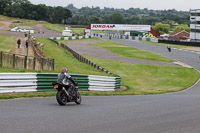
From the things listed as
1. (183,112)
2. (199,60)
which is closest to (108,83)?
(183,112)

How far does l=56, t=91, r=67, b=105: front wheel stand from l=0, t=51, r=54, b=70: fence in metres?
9.65

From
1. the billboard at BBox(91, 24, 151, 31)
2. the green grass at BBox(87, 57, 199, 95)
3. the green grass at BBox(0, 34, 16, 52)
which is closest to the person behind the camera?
the green grass at BBox(87, 57, 199, 95)

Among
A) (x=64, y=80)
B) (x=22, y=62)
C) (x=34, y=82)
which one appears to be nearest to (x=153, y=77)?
(x=22, y=62)

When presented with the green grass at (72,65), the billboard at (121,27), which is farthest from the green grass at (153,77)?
the billboard at (121,27)

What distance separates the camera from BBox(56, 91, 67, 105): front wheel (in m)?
13.3

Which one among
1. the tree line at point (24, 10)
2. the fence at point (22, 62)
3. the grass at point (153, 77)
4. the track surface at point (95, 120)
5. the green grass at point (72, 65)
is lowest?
the grass at point (153, 77)

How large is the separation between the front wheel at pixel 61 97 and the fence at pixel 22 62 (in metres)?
9.65

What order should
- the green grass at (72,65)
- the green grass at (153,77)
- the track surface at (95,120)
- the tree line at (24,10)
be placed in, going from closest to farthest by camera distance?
the track surface at (95,120)
the green grass at (72,65)
the green grass at (153,77)
the tree line at (24,10)

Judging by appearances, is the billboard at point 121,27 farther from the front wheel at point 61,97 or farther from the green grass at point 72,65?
the front wheel at point 61,97

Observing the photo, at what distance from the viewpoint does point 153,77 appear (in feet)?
124

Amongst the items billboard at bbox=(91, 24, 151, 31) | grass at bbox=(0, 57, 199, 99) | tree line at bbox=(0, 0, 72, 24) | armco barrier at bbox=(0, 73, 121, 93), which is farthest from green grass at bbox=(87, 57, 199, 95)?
tree line at bbox=(0, 0, 72, 24)

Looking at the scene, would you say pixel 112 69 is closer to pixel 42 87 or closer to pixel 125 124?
pixel 42 87

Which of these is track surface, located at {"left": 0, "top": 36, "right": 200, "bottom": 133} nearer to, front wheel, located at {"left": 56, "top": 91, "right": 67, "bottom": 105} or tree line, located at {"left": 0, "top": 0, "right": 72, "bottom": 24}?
front wheel, located at {"left": 56, "top": 91, "right": 67, "bottom": 105}

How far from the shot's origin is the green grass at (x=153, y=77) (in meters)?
30.9
